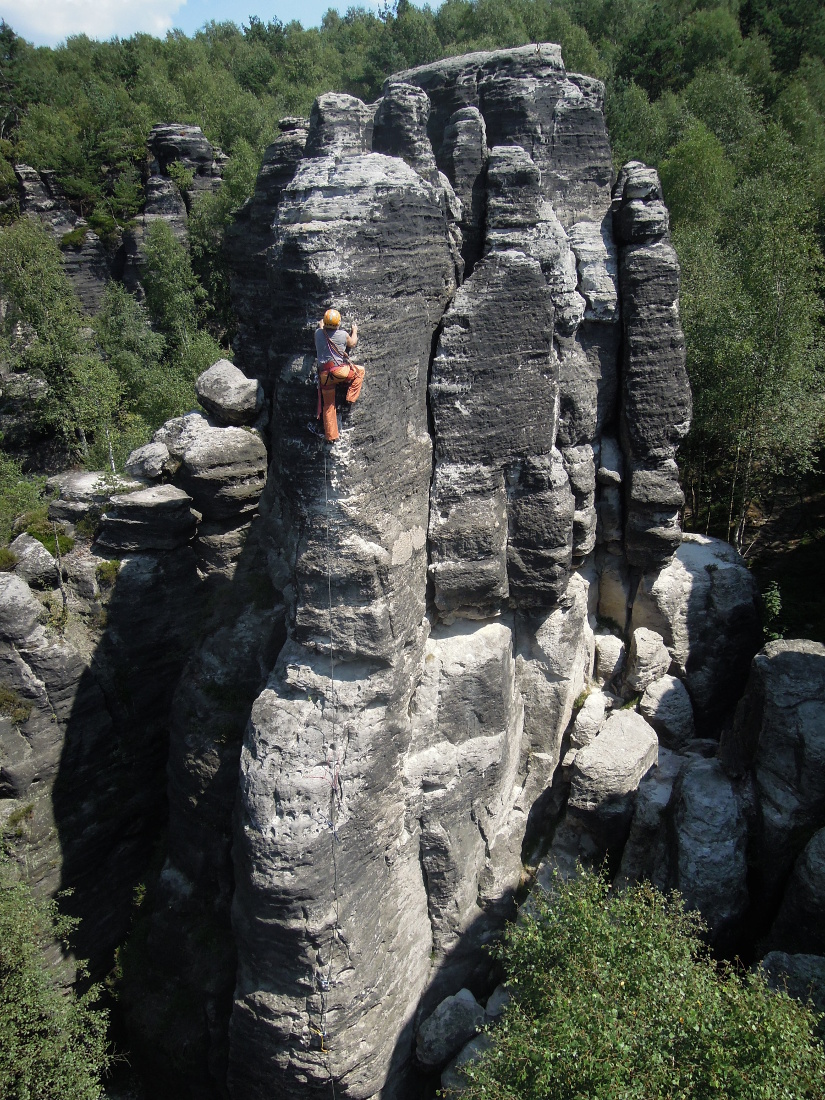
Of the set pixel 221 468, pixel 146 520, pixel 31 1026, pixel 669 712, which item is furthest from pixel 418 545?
pixel 31 1026

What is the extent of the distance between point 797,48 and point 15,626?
56.2m

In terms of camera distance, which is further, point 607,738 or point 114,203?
point 114,203

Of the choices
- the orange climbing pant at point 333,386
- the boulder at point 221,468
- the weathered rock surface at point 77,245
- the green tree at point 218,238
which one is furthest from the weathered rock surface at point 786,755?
the weathered rock surface at point 77,245

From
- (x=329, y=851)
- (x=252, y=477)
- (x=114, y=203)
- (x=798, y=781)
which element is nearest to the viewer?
(x=329, y=851)

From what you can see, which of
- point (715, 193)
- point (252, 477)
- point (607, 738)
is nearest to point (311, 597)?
point (252, 477)

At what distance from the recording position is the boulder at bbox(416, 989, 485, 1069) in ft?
43.1

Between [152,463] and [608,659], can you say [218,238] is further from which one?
[608,659]

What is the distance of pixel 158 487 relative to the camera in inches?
648

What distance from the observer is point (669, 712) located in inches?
666

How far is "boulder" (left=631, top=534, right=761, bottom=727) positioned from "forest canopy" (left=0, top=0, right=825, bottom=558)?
4.76 metres

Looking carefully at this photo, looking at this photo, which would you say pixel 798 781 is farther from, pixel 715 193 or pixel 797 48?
pixel 797 48

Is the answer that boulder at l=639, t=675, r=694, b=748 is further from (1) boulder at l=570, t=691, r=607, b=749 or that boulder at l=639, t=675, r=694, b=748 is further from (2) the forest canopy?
(2) the forest canopy

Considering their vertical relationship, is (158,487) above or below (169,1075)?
above

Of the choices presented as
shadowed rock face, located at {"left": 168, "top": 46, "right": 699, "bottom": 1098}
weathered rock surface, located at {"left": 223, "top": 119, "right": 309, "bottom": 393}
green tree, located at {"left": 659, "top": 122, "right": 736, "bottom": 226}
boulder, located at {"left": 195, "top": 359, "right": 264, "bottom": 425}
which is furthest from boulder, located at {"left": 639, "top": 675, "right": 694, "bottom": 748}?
green tree, located at {"left": 659, "top": 122, "right": 736, "bottom": 226}
